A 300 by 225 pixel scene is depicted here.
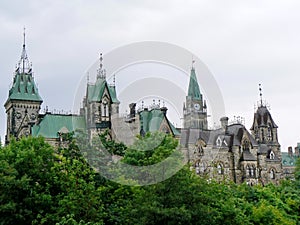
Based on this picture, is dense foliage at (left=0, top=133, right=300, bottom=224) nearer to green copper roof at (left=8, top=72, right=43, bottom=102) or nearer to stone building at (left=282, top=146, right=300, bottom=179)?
green copper roof at (left=8, top=72, right=43, bottom=102)

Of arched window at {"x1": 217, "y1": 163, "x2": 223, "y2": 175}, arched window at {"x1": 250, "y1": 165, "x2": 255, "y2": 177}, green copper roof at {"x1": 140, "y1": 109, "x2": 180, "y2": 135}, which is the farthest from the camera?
arched window at {"x1": 250, "y1": 165, "x2": 255, "y2": 177}

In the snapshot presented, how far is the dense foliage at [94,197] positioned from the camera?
2388 cm

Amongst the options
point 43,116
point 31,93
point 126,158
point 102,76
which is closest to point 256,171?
point 102,76

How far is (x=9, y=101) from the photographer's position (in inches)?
2830

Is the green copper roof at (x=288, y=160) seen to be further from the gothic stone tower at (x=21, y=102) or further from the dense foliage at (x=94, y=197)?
the dense foliage at (x=94, y=197)

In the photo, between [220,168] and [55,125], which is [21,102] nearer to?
[55,125]

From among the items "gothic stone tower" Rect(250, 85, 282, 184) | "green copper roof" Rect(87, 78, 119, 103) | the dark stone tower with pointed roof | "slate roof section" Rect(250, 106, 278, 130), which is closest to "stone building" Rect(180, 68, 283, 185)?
"gothic stone tower" Rect(250, 85, 282, 184)

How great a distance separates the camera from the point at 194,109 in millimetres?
88688

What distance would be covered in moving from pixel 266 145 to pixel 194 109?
56.5 ft

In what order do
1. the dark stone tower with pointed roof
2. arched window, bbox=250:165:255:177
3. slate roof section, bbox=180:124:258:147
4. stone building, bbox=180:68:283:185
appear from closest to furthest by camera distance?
1. stone building, bbox=180:68:283:185
2. slate roof section, bbox=180:124:258:147
3. arched window, bbox=250:165:255:177
4. the dark stone tower with pointed roof

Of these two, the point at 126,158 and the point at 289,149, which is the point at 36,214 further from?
the point at 289,149

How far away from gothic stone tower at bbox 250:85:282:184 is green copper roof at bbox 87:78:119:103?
23.3m

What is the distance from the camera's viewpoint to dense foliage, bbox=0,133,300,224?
940 inches

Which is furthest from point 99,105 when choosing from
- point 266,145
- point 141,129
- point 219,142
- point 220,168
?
point 266,145
